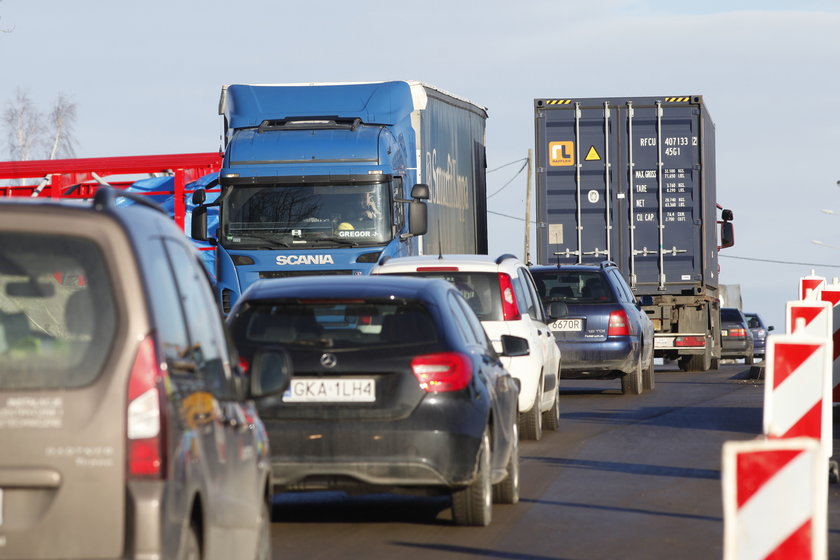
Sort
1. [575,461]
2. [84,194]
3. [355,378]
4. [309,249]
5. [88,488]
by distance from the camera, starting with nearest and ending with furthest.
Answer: [88,488], [355,378], [575,461], [309,249], [84,194]

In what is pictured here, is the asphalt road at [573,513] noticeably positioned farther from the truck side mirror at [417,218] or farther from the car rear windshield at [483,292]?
the truck side mirror at [417,218]

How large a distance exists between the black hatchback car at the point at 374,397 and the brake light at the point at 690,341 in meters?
21.4

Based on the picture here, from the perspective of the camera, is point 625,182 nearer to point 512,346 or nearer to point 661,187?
point 661,187

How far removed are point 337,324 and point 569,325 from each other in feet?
40.6

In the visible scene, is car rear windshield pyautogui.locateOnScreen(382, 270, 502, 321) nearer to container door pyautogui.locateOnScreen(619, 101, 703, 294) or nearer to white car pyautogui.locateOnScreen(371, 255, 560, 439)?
white car pyautogui.locateOnScreen(371, 255, 560, 439)

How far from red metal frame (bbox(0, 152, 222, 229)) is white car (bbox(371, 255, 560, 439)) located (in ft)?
37.1

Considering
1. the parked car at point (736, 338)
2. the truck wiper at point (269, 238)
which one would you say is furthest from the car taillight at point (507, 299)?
the parked car at point (736, 338)

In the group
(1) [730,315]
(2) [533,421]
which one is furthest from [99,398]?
(1) [730,315]

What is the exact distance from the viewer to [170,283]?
17.9ft

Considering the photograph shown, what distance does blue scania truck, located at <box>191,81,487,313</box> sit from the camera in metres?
20.2

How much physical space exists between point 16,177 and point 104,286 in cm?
2269

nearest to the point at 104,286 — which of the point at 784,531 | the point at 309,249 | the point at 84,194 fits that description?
the point at 784,531

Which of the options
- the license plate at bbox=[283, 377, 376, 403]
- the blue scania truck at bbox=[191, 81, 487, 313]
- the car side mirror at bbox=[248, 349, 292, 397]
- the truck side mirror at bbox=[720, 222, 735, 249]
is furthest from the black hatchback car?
the truck side mirror at bbox=[720, 222, 735, 249]

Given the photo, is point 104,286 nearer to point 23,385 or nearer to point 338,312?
point 23,385
